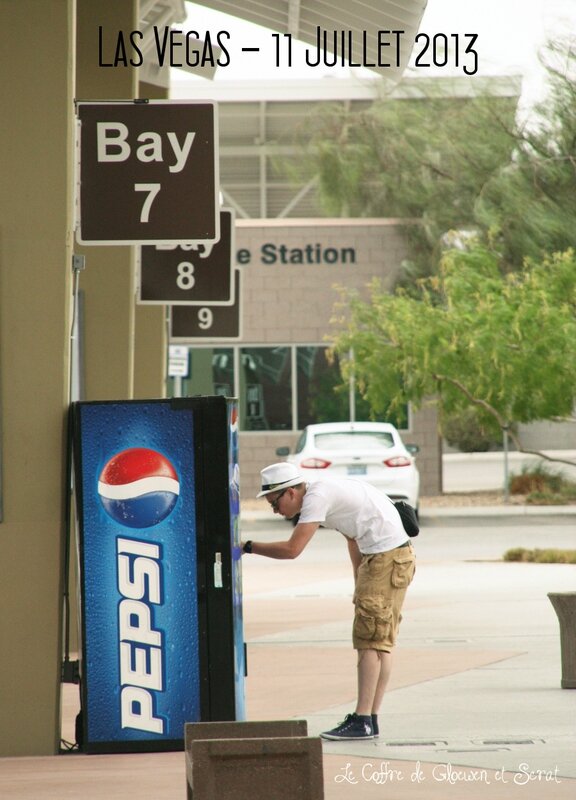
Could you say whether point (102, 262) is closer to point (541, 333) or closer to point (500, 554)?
point (500, 554)

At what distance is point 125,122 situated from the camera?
28.2ft

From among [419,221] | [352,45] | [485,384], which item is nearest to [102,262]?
[352,45]

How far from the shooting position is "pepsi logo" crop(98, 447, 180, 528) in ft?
25.8

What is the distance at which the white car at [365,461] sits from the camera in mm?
25844

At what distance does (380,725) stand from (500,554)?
511 inches

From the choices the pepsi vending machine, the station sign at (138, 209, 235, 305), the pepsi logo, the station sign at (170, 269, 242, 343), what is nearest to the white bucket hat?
the pepsi vending machine

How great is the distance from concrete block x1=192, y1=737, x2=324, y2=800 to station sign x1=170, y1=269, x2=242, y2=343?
10.7m

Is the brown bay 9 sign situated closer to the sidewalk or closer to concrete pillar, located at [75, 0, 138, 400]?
A: the sidewalk

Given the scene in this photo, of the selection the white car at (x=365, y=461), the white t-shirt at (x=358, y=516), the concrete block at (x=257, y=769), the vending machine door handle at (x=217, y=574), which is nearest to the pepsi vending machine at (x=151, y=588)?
the vending machine door handle at (x=217, y=574)

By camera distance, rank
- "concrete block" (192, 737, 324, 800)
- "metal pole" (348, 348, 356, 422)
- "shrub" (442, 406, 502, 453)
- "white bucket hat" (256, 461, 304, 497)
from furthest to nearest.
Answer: "shrub" (442, 406, 502, 453) → "metal pole" (348, 348, 356, 422) → "white bucket hat" (256, 461, 304, 497) → "concrete block" (192, 737, 324, 800)

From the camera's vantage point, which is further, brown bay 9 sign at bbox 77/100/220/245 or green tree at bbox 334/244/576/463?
green tree at bbox 334/244/576/463

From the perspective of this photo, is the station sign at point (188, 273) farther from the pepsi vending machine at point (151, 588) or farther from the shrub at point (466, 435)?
the shrub at point (466, 435)

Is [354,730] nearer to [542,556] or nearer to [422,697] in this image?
[422,697]

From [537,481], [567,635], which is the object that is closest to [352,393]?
[537,481]
